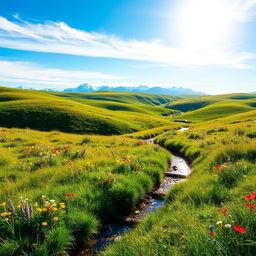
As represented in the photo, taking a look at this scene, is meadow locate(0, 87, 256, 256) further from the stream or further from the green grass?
the stream

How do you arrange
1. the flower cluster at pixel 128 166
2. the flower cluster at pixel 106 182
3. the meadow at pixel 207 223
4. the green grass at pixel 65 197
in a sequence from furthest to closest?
the flower cluster at pixel 128 166 < the flower cluster at pixel 106 182 < the green grass at pixel 65 197 < the meadow at pixel 207 223

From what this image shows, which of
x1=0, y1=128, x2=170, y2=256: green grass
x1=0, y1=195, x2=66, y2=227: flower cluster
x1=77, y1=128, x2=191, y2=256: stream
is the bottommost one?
x1=77, y1=128, x2=191, y2=256: stream

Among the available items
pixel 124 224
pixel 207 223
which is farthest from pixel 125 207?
pixel 207 223

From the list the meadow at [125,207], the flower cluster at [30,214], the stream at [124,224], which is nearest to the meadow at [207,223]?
the meadow at [125,207]

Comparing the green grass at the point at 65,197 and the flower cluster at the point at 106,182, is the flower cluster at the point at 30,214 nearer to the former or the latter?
the green grass at the point at 65,197

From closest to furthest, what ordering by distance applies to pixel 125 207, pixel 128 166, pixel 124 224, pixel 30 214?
pixel 30 214, pixel 124 224, pixel 125 207, pixel 128 166

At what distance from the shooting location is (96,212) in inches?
238

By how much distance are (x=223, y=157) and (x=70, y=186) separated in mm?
7881

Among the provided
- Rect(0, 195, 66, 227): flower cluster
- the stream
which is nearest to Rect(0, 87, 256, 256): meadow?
Rect(0, 195, 66, 227): flower cluster

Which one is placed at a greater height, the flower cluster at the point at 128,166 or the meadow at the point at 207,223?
the meadow at the point at 207,223

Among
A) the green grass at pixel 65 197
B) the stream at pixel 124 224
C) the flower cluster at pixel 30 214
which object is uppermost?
the flower cluster at pixel 30 214

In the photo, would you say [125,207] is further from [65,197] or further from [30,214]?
[30,214]

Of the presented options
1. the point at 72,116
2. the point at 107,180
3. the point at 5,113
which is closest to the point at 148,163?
the point at 107,180

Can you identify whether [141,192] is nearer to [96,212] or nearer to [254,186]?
[96,212]
